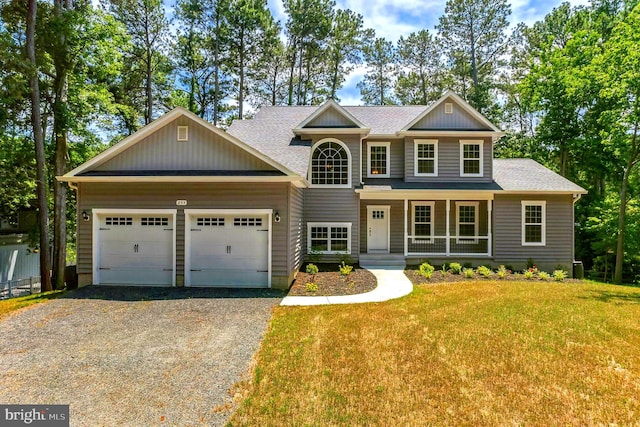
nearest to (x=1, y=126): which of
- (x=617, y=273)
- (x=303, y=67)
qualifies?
(x=303, y=67)

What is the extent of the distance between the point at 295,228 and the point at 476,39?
87.4 feet

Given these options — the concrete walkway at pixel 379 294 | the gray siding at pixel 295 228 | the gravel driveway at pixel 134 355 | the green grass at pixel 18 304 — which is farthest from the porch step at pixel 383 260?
the green grass at pixel 18 304

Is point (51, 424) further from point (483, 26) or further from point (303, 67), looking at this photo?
point (483, 26)

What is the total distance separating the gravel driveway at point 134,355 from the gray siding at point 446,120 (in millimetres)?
11043

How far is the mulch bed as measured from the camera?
33.4 feet

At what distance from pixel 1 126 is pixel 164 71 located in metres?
15.7

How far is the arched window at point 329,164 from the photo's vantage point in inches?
587

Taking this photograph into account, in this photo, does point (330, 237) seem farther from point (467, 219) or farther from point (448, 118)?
point (448, 118)

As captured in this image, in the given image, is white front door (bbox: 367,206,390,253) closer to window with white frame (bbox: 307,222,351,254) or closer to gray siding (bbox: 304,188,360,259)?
gray siding (bbox: 304,188,360,259)

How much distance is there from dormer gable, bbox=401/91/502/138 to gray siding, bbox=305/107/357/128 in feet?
9.24

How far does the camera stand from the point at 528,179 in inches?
619

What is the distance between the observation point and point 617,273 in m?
17.3

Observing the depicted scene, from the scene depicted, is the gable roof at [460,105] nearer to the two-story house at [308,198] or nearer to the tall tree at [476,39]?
the two-story house at [308,198]

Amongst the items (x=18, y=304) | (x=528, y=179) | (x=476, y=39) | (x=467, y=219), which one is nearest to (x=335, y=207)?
(x=467, y=219)
